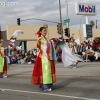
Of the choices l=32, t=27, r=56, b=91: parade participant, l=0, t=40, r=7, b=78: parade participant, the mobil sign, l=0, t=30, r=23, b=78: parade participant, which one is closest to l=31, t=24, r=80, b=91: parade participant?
l=32, t=27, r=56, b=91: parade participant

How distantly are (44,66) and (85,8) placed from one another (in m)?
31.4

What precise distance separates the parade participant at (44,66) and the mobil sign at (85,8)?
96.2 feet

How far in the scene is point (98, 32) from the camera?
60.1 m

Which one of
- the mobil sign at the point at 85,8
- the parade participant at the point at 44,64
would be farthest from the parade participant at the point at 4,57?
the mobil sign at the point at 85,8

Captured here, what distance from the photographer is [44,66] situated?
327 inches

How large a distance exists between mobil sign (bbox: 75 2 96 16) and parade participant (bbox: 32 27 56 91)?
96.2 ft

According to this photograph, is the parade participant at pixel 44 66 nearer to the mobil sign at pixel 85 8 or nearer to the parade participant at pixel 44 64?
the parade participant at pixel 44 64

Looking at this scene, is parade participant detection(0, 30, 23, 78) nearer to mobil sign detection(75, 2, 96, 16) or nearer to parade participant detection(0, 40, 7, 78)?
parade participant detection(0, 40, 7, 78)

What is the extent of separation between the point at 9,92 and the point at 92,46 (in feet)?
52.1

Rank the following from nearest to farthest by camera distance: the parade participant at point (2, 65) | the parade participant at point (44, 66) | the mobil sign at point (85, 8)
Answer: the parade participant at point (44, 66) < the parade participant at point (2, 65) < the mobil sign at point (85, 8)

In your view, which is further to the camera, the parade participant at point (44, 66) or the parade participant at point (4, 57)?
the parade participant at point (4, 57)

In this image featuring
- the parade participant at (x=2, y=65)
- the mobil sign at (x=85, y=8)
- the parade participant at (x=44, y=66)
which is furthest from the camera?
the mobil sign at (x=85, y=8)

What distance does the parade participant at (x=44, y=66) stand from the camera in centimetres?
826

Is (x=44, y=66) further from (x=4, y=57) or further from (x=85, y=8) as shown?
(x=85, y=8)
